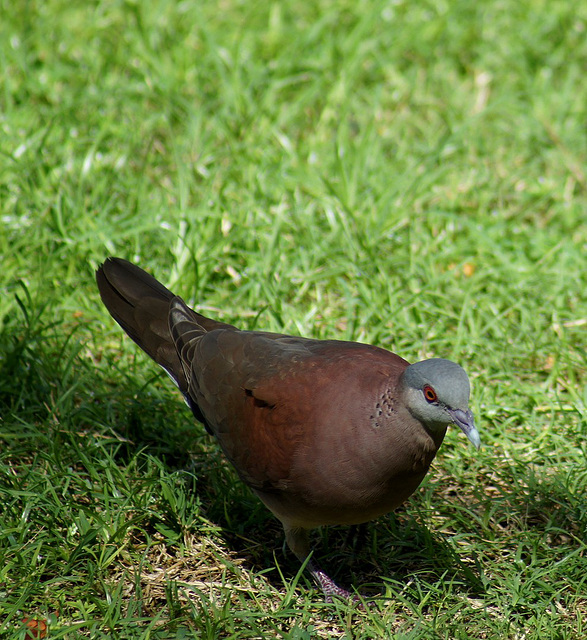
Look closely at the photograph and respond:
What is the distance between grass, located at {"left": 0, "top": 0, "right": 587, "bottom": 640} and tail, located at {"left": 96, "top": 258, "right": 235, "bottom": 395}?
0.36 metres

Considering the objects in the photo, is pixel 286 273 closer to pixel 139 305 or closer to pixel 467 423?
pixel 139 305

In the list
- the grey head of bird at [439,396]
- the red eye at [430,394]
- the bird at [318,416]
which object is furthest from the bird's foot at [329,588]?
the red eye at [430,394]

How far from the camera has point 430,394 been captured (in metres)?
2.81

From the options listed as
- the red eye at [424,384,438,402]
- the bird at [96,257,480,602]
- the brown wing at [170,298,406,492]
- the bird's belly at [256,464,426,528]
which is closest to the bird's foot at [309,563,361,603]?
the bird at [96,257,480,602]

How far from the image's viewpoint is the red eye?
9.16ft

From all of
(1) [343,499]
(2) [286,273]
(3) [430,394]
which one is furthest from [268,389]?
(2) [286,273]

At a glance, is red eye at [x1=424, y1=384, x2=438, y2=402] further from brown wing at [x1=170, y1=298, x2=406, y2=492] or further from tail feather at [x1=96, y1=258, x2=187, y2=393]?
tail feather at [x1=96, y1=258, x2=187, y2=393]

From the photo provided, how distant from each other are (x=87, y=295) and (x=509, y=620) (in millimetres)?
2626

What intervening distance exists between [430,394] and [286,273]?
6.34 ft

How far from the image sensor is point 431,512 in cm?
354

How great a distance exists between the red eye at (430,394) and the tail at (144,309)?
3.53 feet

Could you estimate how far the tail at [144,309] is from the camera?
143 inches

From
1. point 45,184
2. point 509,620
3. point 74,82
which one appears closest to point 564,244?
point 509,620

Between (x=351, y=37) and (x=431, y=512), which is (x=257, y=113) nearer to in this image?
(x=351, y=37)
